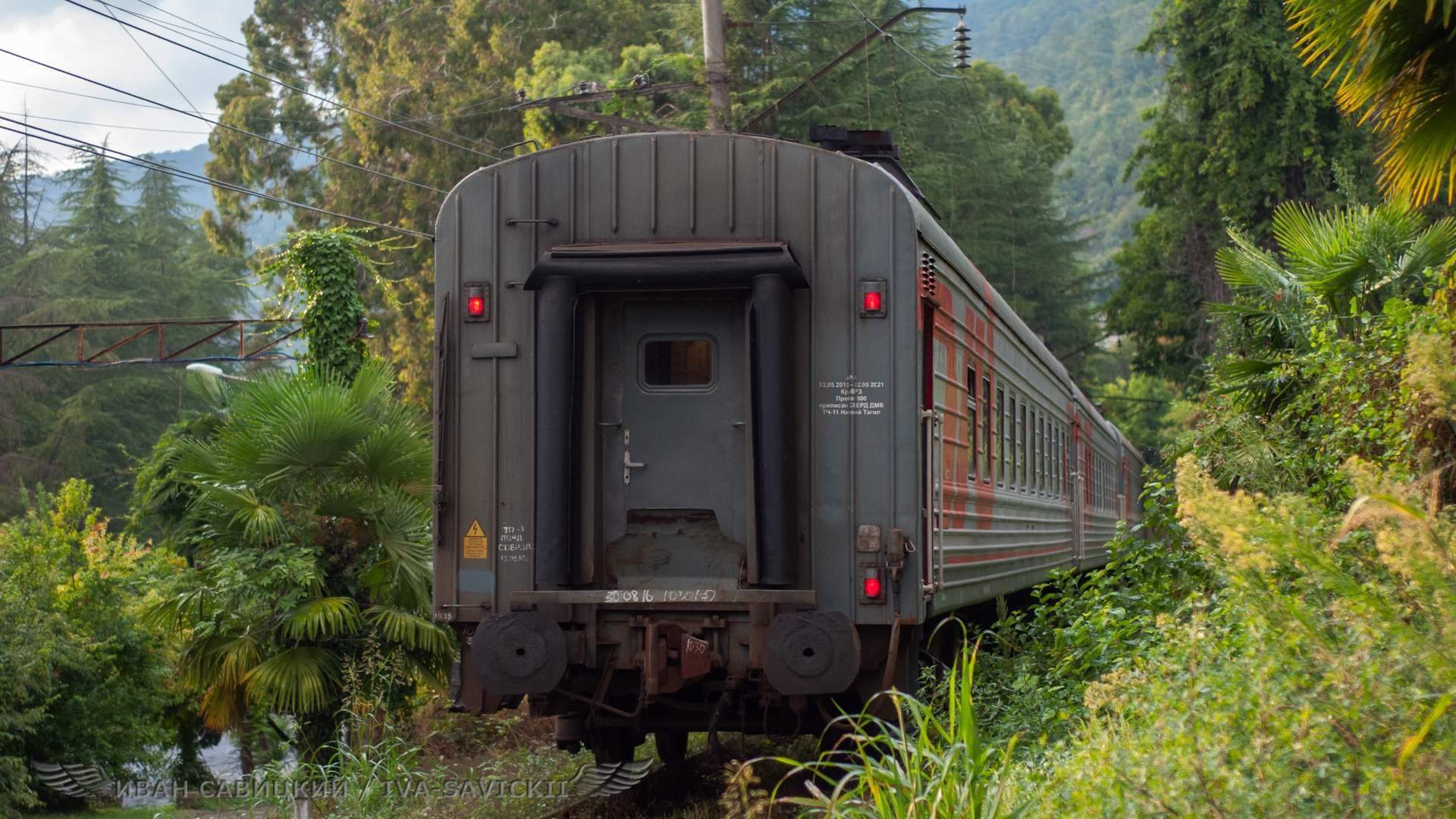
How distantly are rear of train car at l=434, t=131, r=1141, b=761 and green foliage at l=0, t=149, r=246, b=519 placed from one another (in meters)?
34.8

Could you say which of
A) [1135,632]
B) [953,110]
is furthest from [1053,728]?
[953,110]

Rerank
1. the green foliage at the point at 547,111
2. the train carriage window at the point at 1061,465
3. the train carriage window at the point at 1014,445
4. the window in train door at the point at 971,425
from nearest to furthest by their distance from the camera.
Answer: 1. the window in train door at the point at 971,425
2. the train carriage window at the point at 1014,445
3. the train carriage window at the point at 1061,465
4. the green foliage at the point at 547,111

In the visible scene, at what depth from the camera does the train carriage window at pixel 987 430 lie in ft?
38.2

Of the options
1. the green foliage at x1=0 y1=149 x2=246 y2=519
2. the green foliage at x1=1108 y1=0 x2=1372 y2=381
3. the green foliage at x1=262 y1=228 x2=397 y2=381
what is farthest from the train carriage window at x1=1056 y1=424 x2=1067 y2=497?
the green foliage at x1=0 y1=149 x2=246 y2=519

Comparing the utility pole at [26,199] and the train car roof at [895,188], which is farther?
the utility pole at [26,199]

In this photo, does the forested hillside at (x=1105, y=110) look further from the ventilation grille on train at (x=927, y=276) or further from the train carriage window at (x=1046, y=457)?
the ventilation grille on train at (x=927, y=276)

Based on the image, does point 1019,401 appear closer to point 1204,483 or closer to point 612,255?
point 612,255

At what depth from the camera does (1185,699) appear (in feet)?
18.0

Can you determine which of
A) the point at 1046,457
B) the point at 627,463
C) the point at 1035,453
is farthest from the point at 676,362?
the point at 1046,457

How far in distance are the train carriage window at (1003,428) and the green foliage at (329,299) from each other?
6649mm

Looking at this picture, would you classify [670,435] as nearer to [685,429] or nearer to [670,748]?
[685,429]

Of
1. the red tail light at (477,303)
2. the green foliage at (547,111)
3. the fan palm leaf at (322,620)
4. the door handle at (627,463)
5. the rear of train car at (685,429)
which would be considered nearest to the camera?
the rear of train car at (685,429)

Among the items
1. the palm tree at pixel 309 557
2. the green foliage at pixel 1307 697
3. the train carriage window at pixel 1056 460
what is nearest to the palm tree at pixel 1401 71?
the green foliage at pixel 1307 697

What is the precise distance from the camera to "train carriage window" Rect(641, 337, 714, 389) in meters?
8.95
